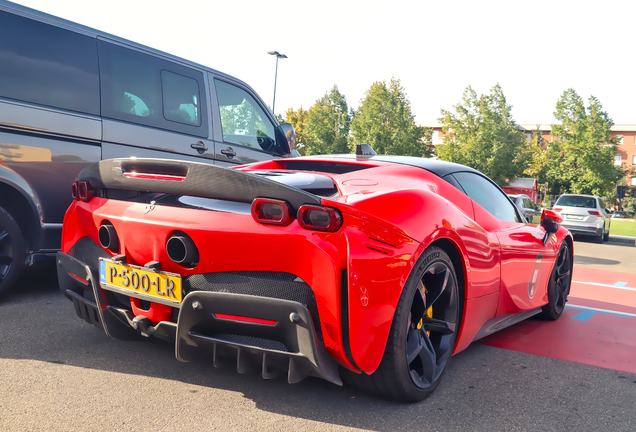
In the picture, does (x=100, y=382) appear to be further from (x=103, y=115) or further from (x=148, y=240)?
(x=103, y=115)

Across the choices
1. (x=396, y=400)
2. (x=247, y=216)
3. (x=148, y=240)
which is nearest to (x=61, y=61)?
(x=148, y=240)

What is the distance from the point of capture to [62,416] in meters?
2.14

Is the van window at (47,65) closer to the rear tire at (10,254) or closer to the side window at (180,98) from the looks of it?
the side window at (180,98)

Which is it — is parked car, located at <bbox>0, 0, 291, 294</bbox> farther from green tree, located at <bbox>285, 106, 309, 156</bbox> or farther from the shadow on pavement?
green tree, located at <bbox>285, 106, 309, 156</bbox>

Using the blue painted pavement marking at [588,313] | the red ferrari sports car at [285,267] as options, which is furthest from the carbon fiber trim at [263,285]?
the blue painted pavement marking at [588,313]

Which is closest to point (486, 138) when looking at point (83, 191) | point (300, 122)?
point (300, 122)

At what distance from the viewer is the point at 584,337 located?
4113 millimetres

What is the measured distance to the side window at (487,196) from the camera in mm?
3334

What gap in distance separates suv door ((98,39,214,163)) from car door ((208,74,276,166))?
151 millimetres

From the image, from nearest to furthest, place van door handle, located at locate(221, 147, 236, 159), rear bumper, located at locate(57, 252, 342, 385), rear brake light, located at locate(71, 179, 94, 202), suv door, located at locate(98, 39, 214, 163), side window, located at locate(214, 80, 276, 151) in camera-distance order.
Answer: rear bumper, located at locate(57, 252, 342, 385), rear brake light, located at locate(71, 179, 94, 202), suv door, located at locate(98, 39, 214, 163), van door handle, located at locate(221, 147, 236, 159), side window, located at locate(214, 80, 276, 151)

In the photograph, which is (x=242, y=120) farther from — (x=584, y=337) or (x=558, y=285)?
(x=584, y=337)

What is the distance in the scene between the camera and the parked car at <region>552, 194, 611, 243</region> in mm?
17047

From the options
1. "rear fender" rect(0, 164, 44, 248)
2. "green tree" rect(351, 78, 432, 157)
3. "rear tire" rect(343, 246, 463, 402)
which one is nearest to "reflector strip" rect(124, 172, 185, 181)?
"rear tire" rect(343, 246, 463, 402)

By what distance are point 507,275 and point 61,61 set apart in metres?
3.59
